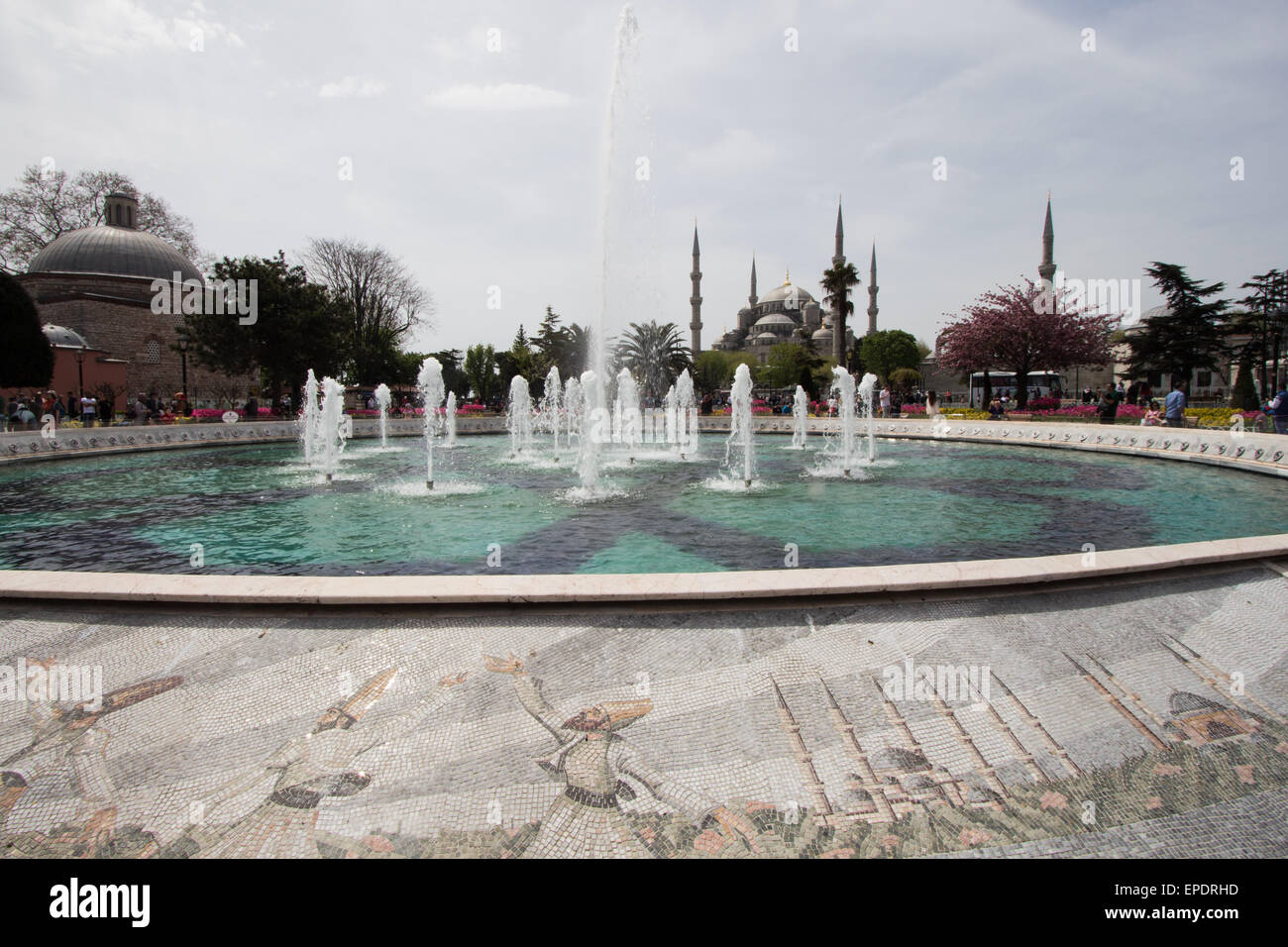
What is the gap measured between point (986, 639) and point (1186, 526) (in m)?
6.16

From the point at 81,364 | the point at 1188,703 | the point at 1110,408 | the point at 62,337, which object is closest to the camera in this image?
the point at 1188,703

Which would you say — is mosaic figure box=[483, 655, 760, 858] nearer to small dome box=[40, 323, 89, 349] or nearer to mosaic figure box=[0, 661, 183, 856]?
mosaic figure box=[0, 661, 183, 856]

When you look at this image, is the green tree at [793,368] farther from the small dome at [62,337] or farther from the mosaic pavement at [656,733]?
the mosaic pavement at [656,733]

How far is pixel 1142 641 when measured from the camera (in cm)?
368

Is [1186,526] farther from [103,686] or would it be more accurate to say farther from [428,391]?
[428,391]

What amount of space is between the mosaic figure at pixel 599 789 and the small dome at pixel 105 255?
48174 mm

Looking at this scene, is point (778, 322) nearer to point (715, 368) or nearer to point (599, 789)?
point (715, 368)

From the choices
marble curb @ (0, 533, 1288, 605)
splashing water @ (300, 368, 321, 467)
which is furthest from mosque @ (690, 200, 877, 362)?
marble curb @ (0, 533, 1288, 605)

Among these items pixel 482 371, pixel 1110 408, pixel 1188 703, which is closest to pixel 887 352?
pixel 482 371

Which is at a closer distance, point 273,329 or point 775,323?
point 273,329

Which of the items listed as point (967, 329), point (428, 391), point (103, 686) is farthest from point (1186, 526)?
point (967, 329)

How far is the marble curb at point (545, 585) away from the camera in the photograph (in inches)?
144

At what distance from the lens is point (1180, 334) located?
41281 mm

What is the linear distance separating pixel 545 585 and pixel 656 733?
3.35ft
